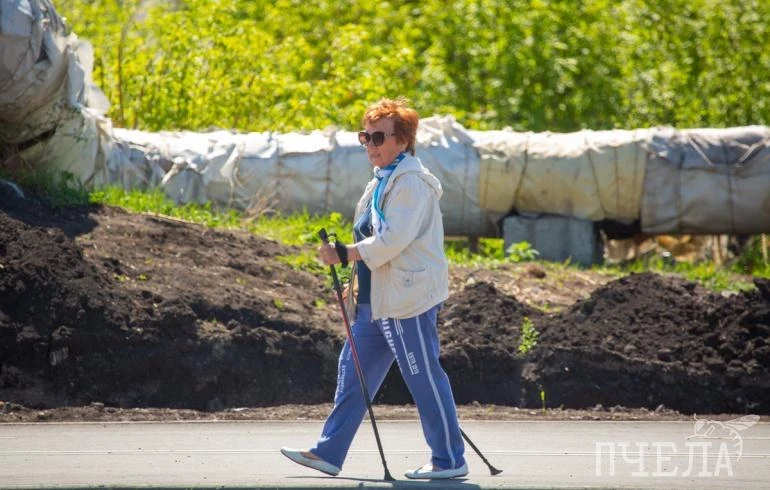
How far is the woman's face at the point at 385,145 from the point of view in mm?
7188

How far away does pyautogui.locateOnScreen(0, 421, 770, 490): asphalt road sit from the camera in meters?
7.23

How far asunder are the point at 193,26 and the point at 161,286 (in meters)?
8.75

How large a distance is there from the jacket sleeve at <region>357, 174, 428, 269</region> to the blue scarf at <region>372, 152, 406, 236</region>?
39mm

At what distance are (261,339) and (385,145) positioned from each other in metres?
3.91

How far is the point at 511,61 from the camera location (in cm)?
2275

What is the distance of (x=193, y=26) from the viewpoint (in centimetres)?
1927

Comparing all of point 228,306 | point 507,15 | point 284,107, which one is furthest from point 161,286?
point 507,15

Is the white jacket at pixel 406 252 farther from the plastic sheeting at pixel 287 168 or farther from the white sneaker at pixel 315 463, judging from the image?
the plastic sheeting at pixel 287 168

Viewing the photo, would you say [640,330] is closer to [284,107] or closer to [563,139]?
[563,139]

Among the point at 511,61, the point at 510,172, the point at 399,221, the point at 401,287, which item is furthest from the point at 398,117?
the point at 511,61

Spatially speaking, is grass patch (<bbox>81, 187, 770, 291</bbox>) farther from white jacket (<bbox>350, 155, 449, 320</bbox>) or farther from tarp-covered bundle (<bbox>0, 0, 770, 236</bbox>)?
white jacket (<bbox>350, 155, 449, 320</bbox>)

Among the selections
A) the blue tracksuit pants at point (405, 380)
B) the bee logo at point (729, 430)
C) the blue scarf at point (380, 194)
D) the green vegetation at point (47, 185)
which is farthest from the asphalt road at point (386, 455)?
the green vegetation at point (47, 185)

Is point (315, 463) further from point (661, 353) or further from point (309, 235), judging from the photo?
point (309, 235)

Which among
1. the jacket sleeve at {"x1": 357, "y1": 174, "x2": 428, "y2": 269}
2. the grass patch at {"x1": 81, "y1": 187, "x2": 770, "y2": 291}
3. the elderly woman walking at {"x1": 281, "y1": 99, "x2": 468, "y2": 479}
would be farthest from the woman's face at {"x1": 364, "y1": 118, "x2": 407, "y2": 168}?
the grass patch at {"x1": 81, "y1": 187, "x2": 770, "y2": 291}
